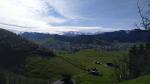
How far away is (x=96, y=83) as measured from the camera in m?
150

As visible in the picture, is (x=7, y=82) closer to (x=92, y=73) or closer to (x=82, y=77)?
(x=82, y=77)

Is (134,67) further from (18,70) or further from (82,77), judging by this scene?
(18,70)

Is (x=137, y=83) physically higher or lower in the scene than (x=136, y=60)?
higher

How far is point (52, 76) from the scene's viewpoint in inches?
7490

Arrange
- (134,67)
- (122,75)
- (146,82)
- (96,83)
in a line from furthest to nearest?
(96,83) < (122,75) < (134,67) < (146,82)

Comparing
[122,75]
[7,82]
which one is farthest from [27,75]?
[122,75]

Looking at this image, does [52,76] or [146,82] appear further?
[52,76]

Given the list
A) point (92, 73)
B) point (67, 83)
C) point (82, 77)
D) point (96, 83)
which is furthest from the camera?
point (92, 73)

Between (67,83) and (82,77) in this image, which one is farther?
(82,77)

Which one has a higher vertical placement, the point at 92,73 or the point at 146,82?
the point at 146,82

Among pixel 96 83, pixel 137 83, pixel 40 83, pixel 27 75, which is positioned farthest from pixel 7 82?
pixel 137 83

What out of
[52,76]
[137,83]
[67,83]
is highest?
[137,83]

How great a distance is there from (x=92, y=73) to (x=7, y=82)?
192 feet

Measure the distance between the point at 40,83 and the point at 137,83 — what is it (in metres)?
136
